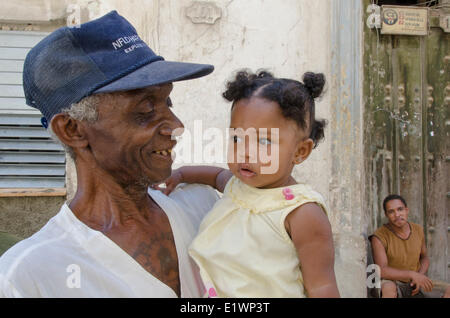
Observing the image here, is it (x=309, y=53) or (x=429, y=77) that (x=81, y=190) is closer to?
(x=309, y=53)

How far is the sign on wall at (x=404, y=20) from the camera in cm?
508

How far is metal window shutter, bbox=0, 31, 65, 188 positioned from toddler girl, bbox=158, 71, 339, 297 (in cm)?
306

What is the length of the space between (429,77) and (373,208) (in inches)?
57.1

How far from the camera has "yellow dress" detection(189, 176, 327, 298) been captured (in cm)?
176

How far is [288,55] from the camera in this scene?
4852 mm

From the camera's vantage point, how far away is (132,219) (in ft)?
5.86

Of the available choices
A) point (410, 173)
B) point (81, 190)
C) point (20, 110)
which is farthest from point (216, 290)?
point (410, 173)

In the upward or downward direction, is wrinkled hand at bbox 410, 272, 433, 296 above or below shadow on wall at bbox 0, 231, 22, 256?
below

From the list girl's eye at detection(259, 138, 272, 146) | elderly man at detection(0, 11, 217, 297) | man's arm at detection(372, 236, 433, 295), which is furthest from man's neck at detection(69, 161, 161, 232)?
man's arm at detection(372, 236, 433, 295)

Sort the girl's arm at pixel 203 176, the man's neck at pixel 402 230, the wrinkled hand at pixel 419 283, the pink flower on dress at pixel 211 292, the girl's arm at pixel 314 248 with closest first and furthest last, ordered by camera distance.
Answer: the girl's arm at pixel 314 248, the pink flower on dress at pixel 211 292, the girl's arm at pixel 203 176, the wrinkled hand at pixel 419 283, the man's neck at pixel 402 230

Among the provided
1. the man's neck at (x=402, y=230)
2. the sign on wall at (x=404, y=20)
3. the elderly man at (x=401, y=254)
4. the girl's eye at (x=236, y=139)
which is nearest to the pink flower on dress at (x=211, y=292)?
the girl's eye at (x=236, y=139)

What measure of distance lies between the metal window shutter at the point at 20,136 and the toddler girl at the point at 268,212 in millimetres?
3063

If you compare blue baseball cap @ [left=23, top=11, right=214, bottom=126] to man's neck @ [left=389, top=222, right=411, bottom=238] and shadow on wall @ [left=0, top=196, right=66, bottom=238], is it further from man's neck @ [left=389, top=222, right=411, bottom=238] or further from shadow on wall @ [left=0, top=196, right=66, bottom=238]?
man's neck @ [left=389, top=222, right=411, bottom=238]

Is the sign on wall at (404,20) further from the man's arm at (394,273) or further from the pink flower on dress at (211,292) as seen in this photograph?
the pink flower on dress at (211,292)
